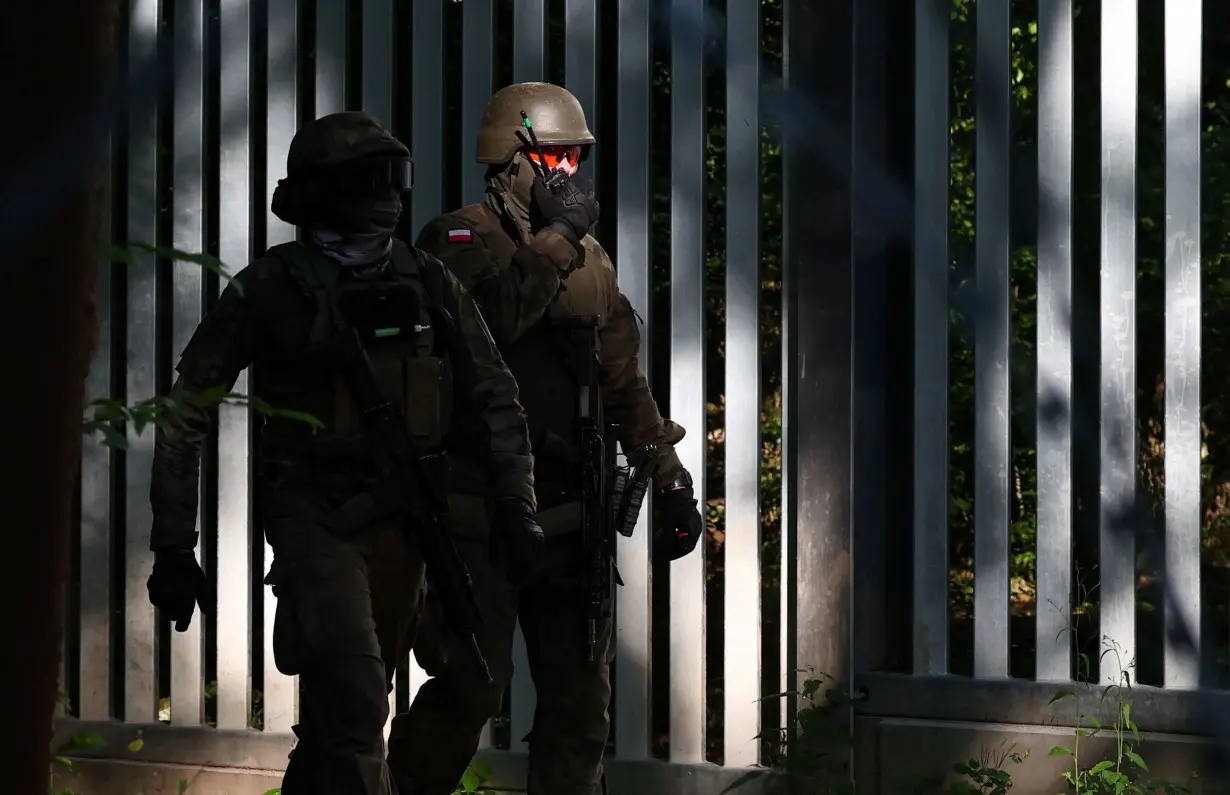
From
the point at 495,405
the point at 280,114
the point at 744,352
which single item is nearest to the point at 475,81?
the point at 280,114

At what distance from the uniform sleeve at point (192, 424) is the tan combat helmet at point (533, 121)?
35.7 inches

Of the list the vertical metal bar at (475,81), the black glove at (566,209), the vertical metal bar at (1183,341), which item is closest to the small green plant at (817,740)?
the vertical metal bar at (1183,341)

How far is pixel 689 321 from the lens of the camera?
19.8ft

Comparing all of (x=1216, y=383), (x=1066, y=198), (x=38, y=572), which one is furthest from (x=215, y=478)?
(x=38, y=572)

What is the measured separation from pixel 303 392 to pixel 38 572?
243cm

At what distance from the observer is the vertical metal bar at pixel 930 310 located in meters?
5.93

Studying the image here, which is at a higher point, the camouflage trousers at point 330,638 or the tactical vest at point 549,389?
the tactical vest at point 549,389

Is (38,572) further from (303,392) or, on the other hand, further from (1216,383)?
(1216,383)

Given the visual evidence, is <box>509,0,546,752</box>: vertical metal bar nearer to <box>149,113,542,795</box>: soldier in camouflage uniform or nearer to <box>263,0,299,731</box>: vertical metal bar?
<box>263,0,299,731</box>: vertical metal bar

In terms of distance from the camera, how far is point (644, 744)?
6.11m

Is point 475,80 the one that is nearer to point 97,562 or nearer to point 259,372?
point 259,372

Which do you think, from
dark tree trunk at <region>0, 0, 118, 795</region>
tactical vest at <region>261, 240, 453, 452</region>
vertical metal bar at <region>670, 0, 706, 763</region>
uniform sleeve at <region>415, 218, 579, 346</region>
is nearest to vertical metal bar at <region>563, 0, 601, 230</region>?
vertical metal bar at <region>670, 0, 706, 763</region>

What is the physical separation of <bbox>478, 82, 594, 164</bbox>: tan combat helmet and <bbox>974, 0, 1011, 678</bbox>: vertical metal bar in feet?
4.37

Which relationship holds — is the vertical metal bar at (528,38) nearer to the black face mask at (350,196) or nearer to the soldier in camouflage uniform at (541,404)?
the soldier in camouflage uniform at (541,404)
